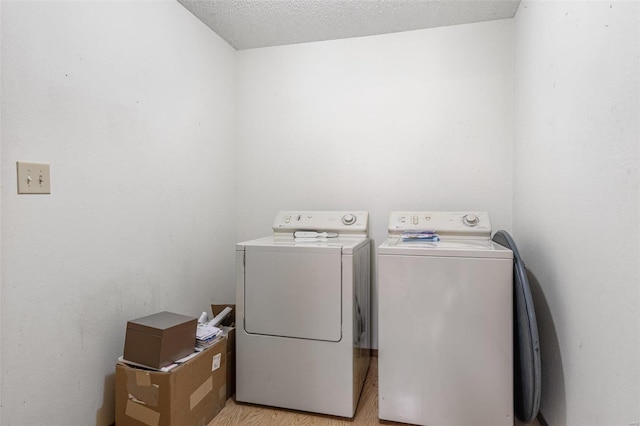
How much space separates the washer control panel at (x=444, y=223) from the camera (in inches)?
83.0

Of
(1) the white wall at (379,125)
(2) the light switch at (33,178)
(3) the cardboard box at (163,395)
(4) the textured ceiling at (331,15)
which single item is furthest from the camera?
(1) the white wall at (379,125)

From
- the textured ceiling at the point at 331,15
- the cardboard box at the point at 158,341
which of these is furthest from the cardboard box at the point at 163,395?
the textured ceiling at the point at 331,15

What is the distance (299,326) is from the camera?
177cm

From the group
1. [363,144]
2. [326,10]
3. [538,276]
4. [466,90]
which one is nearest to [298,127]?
[363,144]

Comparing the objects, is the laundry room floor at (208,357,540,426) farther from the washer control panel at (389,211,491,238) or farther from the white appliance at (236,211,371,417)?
the washer control panel at (389,211,491,238)

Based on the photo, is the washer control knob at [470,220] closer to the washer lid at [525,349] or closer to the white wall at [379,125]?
the white wall at [379,125]

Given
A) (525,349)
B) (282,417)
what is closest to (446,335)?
(525,349)

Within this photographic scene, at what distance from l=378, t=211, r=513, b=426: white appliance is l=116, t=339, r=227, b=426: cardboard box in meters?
0.84

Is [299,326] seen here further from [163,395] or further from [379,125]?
[379,125]

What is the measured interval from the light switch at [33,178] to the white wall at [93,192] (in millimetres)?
27

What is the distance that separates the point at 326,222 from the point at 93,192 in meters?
1.32

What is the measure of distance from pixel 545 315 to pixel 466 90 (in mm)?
1444

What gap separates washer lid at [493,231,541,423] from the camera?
1.43m

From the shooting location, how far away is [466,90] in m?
2.31
